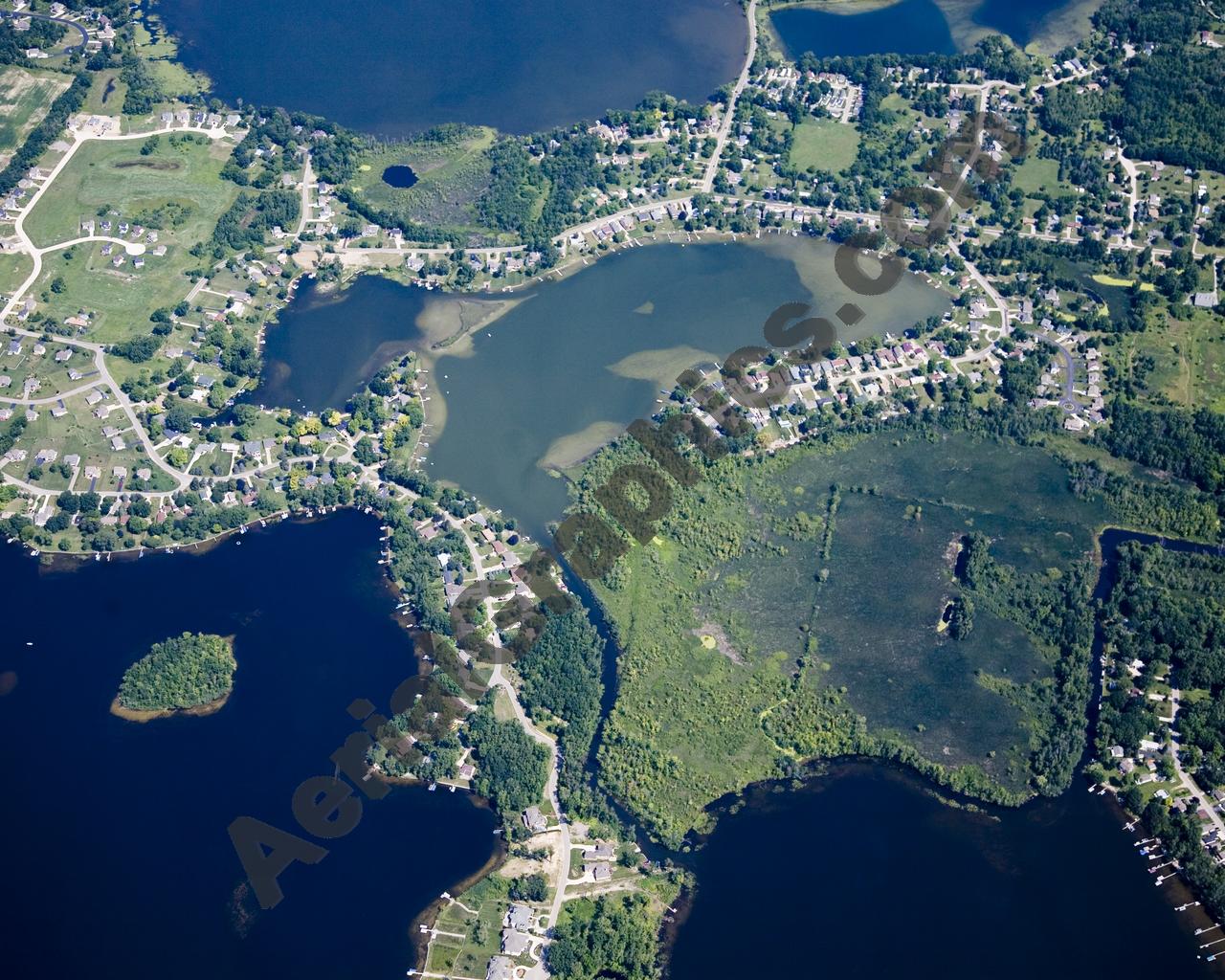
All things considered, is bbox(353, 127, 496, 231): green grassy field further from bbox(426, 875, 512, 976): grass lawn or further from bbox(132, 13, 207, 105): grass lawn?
bbox(426, 875, 512, 976): grass lawn

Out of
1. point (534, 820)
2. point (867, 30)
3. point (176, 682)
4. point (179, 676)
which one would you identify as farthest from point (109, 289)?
point (867, 30)

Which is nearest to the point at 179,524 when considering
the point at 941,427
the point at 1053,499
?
the point at 941,427

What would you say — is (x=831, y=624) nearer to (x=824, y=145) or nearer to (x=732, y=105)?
(x=824, y=145)

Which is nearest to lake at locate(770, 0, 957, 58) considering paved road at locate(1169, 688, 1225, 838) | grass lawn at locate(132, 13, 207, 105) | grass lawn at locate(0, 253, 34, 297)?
grass lawn at locate(132, 13, 207, 105)

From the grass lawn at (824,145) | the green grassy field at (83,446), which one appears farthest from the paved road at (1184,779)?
the green grassy field at (83,446)

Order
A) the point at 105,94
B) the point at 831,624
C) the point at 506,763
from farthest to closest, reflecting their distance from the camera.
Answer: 1. the point at 105,94
2. the point at 831,624
3. the point at 506,763

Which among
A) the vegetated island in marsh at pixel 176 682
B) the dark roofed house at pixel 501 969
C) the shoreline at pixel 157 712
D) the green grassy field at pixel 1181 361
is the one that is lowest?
the dark roofed house at pixel 501 969

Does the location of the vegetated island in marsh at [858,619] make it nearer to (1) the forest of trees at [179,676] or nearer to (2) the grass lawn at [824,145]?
(1) the forest of trees at [179,676]

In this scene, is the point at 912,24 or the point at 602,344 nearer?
the point at 602,344
